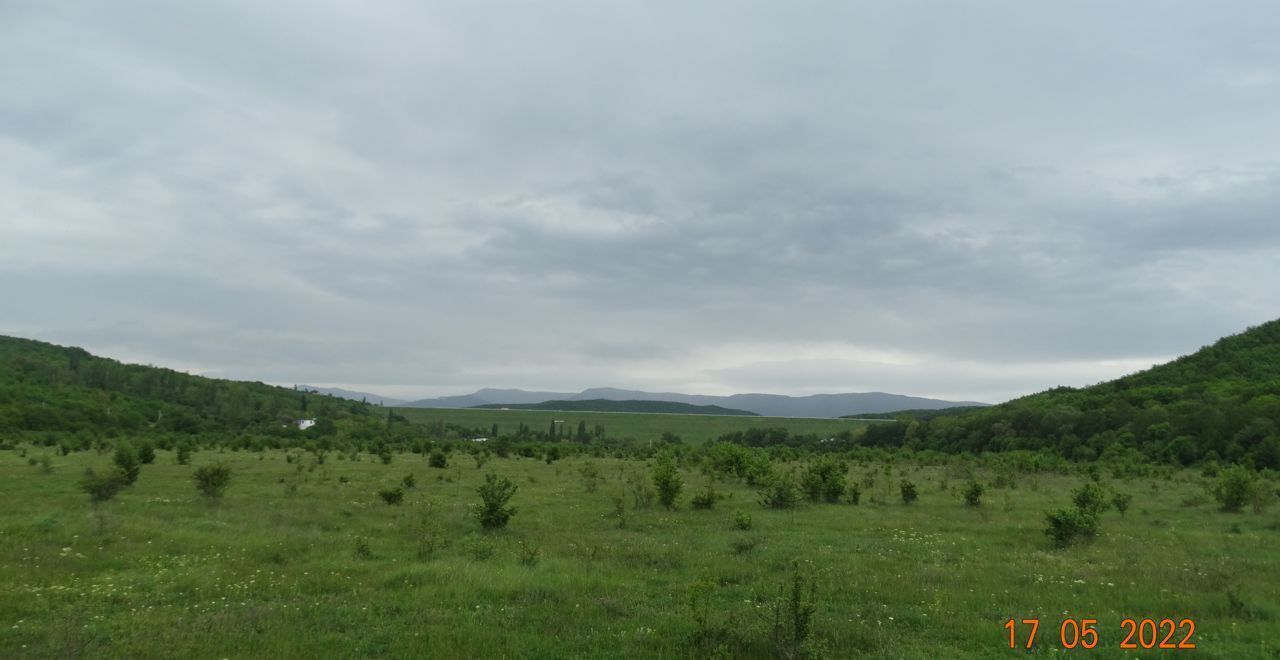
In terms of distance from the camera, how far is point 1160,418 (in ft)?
200

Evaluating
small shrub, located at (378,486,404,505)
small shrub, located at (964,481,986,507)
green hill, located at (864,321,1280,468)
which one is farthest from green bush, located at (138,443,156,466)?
green hill, located at (864,321,1280,468)

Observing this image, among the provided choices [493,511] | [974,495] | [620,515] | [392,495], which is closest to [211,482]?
[392,495]

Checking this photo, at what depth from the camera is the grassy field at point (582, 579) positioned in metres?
9.06

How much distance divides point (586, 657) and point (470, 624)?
2304 mm

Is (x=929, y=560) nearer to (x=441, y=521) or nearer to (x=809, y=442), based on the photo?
(x=441, y=521)

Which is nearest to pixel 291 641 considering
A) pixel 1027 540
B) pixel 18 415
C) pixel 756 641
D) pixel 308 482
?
pixel 756 641

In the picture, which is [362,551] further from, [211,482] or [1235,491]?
[1235,491]

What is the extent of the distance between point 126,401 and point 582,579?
121m

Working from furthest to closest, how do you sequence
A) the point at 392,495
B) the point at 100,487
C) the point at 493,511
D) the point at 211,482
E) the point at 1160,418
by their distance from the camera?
the point at 1160,418 < the point at 211,482 < the point at 392,495 < the point at 100,487 < the point at 493,511

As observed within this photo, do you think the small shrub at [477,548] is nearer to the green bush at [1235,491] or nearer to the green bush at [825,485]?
the green bush at [825,485]

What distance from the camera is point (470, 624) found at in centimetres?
987

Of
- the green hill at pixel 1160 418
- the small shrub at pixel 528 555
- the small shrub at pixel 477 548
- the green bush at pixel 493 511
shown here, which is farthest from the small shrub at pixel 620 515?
the green hill at pixel 1160 418

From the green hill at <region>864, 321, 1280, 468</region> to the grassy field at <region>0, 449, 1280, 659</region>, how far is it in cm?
3595

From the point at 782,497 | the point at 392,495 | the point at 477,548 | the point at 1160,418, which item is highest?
the point at 1160,418
